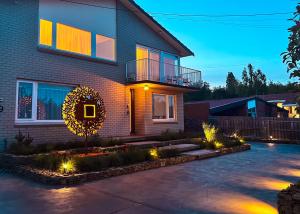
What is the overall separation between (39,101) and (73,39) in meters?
3.22

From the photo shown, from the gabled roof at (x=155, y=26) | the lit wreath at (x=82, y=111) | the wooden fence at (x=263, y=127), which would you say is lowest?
the wooden fence at (x=263, y=127)

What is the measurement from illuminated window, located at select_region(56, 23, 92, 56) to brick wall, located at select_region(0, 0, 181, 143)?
54cm

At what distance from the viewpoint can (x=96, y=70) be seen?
11820 millimetres

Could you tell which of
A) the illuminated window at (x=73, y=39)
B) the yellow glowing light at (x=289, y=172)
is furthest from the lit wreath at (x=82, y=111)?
the yellow glowing light at (x=289, y=172)

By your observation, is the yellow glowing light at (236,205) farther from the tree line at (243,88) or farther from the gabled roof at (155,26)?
Result: the tree line at (243,88)

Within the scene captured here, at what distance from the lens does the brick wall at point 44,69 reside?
8.98 metres

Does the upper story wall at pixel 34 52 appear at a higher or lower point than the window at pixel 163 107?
higher

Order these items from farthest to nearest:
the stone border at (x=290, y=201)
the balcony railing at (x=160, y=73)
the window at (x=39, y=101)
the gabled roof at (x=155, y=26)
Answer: the gabled roof at (x=155, y=26) → the balcony railing at (x=160, y=73) → the window at (x=39, y=101) → the stone border at (x=290, y=201)

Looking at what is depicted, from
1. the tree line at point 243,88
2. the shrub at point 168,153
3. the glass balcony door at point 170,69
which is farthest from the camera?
the tree line at point 243,88

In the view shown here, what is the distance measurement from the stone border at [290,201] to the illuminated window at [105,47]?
33.5ft

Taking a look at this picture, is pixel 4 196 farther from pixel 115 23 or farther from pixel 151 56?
pixel 151 56

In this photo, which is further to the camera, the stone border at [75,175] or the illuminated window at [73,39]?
the illuminated window at [73,39]

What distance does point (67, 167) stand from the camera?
6570 millimetres

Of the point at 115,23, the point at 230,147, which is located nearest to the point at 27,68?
the point at 115,23
